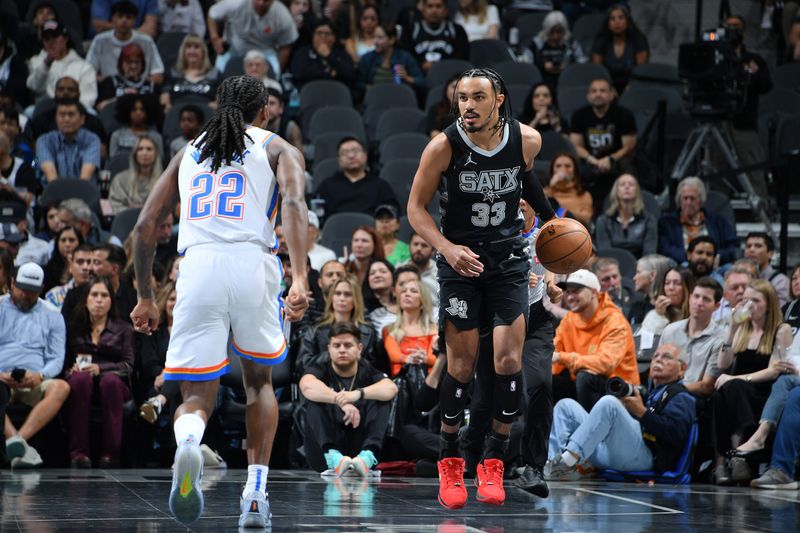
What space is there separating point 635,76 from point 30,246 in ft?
23.7

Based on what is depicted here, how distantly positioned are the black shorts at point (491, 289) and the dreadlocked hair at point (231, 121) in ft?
4.31

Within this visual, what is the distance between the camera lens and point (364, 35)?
14.2 metres

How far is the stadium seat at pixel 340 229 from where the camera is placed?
36.2 feet

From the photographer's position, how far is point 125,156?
11891 mm

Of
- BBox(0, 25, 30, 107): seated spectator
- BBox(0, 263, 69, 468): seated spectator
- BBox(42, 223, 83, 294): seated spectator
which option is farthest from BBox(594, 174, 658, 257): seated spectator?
BBox(0, 25, 30, 107): seated spectator

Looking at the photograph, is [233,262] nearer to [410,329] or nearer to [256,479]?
[256,479]

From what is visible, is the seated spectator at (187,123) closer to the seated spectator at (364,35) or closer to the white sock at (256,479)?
the seated spectator at (364,35)

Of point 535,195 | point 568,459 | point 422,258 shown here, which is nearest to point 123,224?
point 422,258

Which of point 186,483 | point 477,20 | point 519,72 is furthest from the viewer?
point 477,20

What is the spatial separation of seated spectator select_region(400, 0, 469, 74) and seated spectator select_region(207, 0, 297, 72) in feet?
4.65

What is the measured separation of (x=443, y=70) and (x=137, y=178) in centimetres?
Answer: 400

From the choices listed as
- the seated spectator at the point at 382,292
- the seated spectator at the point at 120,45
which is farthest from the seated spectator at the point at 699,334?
the seated spectator at the point at 120,45

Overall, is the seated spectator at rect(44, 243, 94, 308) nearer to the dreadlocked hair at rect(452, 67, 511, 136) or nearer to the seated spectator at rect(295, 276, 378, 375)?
the seated spectator at rect(295, 276, 378, 375)

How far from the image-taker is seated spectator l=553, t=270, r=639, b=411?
8.70m
